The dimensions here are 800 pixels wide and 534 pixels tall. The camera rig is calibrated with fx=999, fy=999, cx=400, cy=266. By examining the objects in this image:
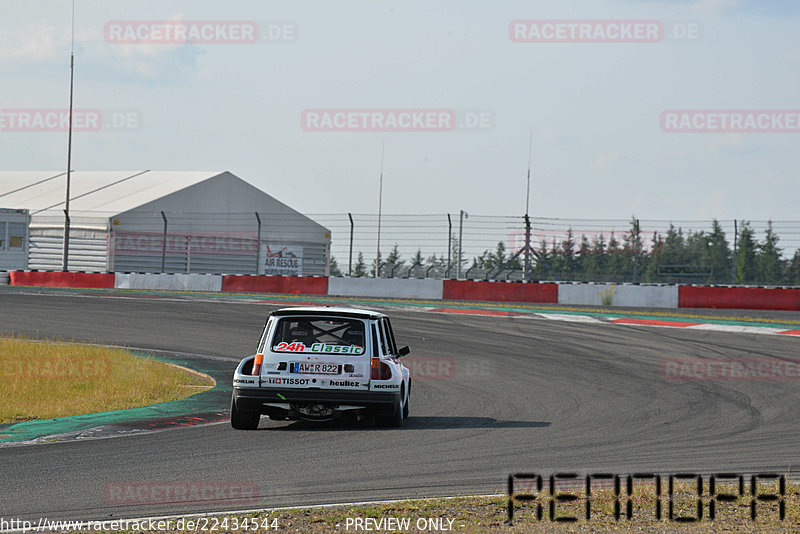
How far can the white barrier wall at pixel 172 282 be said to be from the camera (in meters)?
32.2

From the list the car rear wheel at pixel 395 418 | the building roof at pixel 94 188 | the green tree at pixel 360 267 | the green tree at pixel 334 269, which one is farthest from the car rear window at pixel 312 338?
the building roof at pixel 94 188

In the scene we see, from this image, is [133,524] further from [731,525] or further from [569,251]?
[569,251]

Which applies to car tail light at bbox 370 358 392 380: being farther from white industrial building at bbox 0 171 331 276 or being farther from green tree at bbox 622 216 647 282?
white industrial building at bbox 0 171 331 276

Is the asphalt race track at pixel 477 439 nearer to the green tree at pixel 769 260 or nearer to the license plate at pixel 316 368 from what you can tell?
the license plate at pixel 316 368

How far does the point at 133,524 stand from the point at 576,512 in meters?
2.72

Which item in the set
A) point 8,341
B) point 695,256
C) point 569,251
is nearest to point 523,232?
point 569,251

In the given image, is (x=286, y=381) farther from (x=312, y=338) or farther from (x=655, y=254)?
(x=655, y=254)

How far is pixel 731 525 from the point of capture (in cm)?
601

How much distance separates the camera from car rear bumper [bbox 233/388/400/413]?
394 inches

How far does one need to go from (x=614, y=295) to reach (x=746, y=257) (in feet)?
11.9

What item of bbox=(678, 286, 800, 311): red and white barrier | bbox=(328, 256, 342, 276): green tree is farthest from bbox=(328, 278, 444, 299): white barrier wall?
bbox=(678, 286, 800, 311): red and white barrier

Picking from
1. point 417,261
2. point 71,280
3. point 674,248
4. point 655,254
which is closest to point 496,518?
point 674,248

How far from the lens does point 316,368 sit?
10102mm

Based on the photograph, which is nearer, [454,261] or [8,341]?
[8,341]
